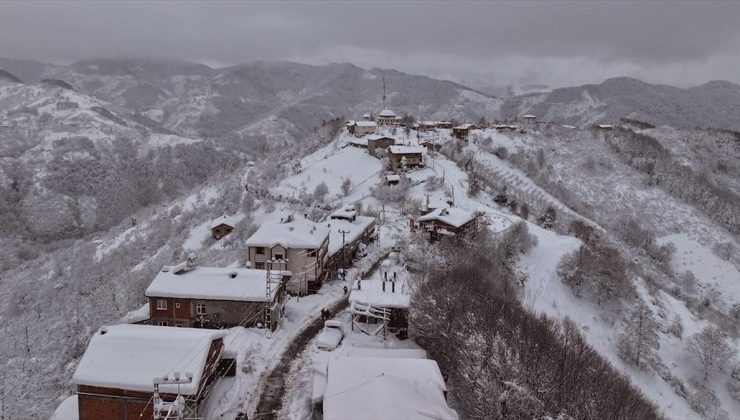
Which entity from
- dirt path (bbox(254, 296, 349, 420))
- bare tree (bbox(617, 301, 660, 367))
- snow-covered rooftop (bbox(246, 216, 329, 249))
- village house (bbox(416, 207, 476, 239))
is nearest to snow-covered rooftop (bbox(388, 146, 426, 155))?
village house (bbox(416, 207, 476, 239))

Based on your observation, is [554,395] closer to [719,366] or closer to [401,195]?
[719,366]

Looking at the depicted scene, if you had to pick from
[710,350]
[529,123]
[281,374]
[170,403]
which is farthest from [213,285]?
[529,123]

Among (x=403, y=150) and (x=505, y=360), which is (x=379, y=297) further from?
(x=403, y=150)

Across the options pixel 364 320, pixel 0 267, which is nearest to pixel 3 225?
pixel 0 267

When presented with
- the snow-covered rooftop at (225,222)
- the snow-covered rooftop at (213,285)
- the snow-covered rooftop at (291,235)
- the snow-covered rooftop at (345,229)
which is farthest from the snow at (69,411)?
the snow-covered rooftop at (225,222)

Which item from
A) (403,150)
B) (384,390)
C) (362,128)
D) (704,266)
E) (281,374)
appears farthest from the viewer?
(362,128)

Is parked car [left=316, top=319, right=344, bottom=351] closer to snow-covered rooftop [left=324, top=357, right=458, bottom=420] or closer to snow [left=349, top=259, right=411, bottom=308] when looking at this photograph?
snow [left=349, top=259, right=411, bottom=308]

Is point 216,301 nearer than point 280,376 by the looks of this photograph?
No
